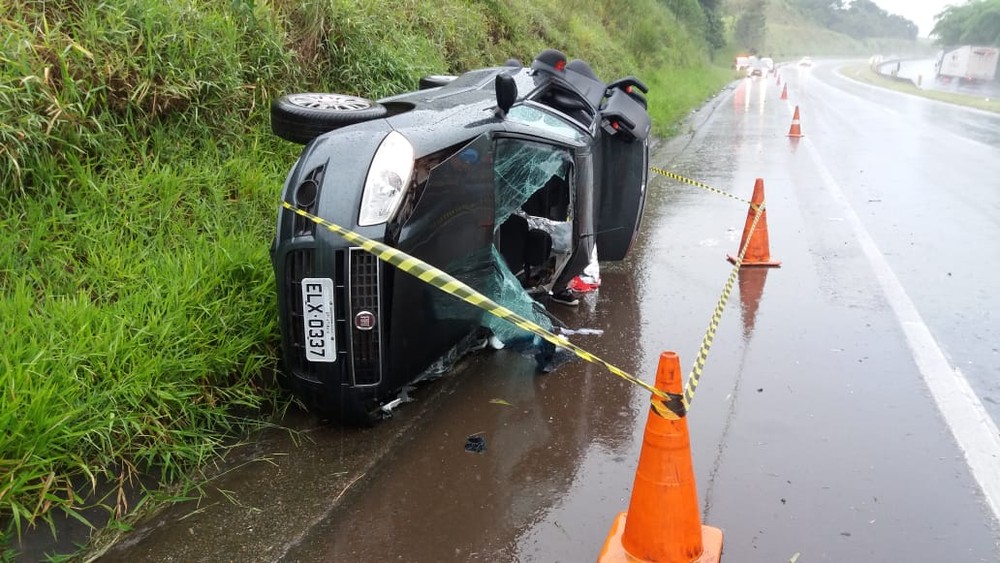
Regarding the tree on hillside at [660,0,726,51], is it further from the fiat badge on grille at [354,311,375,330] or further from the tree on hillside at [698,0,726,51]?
the fiat badge on grille at [354,311,375,330]

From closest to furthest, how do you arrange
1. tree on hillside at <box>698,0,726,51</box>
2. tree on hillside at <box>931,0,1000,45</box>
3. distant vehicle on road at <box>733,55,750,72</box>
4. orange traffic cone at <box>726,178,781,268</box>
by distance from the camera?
1. orange traffic cone at <box>726,178,781,268</box>
2. tree on hillside at <box>698,0,726,51</box>
3. distant vehicle on road at <box>733,55,750,72</box>
4. tree on hillside at <box>931,0,1000,45</box>

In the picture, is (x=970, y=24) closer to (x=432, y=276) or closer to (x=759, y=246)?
(x=759, y=246)

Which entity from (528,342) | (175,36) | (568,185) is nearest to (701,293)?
(568,185)

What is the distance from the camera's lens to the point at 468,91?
4.50 metres

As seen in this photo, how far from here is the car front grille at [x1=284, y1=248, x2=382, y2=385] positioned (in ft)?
9.98

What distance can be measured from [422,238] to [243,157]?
2.23 m

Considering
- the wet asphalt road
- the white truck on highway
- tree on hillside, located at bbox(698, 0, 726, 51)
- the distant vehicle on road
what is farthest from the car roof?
the white truck on highway

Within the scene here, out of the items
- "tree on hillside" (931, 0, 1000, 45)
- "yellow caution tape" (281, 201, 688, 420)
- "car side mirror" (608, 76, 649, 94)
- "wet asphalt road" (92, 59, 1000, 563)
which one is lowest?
"wet asphalt road" (92, 59, 1000, 563)

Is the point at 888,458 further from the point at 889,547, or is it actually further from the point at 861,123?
the point at 861,123

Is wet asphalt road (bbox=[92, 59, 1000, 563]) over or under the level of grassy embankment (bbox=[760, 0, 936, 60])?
under

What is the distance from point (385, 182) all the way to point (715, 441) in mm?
1916

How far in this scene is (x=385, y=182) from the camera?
3.12m

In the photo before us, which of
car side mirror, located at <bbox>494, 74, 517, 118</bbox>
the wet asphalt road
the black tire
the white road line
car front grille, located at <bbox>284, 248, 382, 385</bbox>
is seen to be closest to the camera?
the wet asphalt road

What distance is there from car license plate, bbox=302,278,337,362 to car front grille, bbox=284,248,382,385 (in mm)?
24
